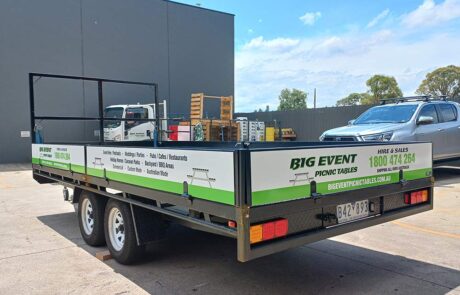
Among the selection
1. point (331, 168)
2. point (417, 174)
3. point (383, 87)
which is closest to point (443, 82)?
point (383, 87)

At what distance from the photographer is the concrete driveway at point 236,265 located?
13.6 feet

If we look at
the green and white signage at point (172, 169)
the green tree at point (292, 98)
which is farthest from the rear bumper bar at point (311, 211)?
the green tree at point (292, 98)

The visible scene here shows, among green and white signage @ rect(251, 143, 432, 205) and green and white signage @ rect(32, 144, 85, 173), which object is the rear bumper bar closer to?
green and white signage @ rect(251, 143, 432, 205)

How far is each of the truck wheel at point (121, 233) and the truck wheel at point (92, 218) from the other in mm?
271

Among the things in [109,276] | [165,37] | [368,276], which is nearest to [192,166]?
[109,276]

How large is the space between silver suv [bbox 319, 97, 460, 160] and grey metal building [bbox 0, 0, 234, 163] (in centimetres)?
1433

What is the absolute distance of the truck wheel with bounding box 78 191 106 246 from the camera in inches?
209

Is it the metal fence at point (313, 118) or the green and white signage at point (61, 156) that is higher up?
the metal fence at point (313, 118)

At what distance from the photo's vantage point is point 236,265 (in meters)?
4.80

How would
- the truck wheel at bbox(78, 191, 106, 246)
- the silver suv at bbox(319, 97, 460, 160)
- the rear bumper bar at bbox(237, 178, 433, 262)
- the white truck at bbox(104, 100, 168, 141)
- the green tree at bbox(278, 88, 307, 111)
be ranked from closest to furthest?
1. the rear bumper bar at bbox(237, 178, 433, 262)
2. the truck wheel at bbox(78, 191, 106, 246)
3. the silver suv at bbox(319, 97, 460, 160)
4. the white truck at bbox(104, 100, 168, 141)
5. the green tree at bbox(278, 88, 307, 111)

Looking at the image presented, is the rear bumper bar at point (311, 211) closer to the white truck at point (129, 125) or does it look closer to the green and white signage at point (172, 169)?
the green and white signage at point (172, 169)

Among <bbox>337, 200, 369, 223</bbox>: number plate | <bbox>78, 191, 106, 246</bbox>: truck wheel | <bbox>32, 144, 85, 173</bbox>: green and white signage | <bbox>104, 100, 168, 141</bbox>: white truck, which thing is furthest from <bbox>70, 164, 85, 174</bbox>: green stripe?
<bbox>104, 100, 168, 141</bbox>: white truck

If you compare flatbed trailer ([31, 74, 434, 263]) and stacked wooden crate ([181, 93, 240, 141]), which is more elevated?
stacked wooden crate ([181, 93, 240, 141])

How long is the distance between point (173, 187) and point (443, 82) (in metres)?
66.6
